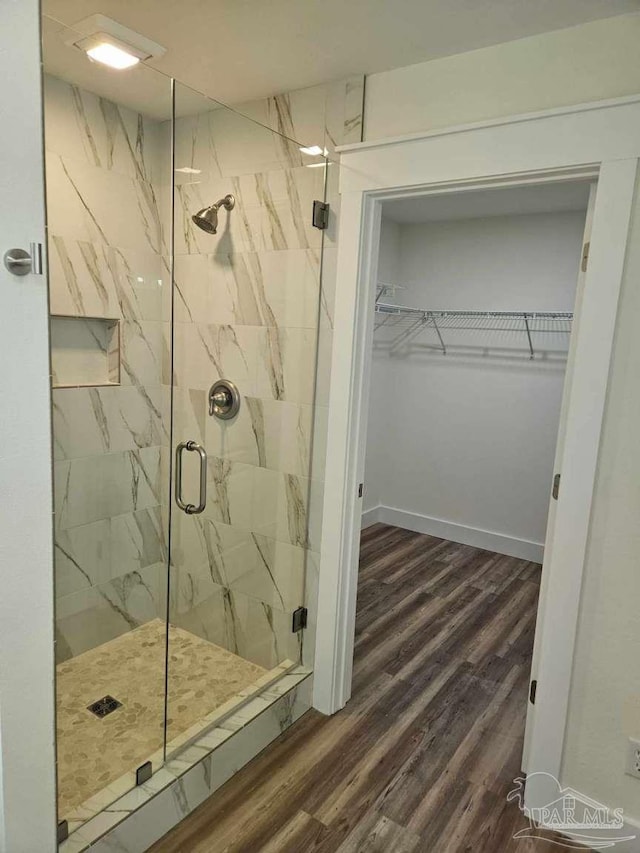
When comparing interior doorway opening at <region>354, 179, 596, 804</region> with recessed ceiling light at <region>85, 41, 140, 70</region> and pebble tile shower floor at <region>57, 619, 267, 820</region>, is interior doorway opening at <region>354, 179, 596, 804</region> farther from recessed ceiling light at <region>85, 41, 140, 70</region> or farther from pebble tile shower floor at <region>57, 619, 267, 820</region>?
recessed ceiling light at <region>85, 41, 140, 70</region>

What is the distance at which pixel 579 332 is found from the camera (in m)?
1.73

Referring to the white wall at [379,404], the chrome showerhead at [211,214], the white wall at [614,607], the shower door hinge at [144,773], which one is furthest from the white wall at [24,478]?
the white wall at [379,404]

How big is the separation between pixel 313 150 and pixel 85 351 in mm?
1389

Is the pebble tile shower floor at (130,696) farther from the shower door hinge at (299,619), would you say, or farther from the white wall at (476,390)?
the white wall at (476,390)

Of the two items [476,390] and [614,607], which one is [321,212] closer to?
[614,607]

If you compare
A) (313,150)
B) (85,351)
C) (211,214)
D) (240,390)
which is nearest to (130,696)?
(240,390)

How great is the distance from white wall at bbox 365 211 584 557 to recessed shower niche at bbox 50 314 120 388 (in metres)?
2.31

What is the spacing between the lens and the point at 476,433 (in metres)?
4.27

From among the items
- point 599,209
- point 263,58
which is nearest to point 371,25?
point 263,58

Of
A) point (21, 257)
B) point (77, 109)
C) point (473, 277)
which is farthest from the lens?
point (473, 277)

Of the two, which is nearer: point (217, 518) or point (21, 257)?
point (21, 257)

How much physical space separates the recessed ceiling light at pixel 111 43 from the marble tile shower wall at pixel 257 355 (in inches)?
8.0

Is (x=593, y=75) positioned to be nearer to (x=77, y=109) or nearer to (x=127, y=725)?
(x=77, y=109)

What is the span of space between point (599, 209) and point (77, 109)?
7.01ft
